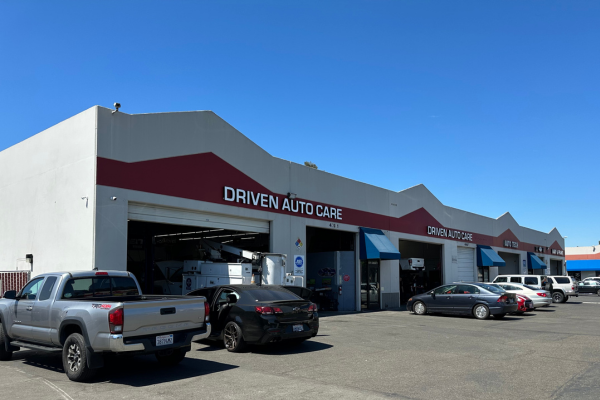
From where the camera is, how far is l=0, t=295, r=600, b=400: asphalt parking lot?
23.5 ft

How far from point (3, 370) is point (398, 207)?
23570 mm

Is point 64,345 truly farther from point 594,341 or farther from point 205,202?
point 594,341

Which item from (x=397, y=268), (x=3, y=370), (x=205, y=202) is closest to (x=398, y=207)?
(x=397, y=268)

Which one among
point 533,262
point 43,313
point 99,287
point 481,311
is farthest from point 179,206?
point 533,262

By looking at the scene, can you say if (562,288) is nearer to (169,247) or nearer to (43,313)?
(169,247)

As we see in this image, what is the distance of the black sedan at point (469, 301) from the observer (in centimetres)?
1916

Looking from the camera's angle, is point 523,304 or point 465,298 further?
point 523,304

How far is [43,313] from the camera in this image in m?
8.84

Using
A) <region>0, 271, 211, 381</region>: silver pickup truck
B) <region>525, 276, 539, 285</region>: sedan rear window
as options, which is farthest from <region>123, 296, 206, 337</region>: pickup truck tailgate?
<region>525, 276, 539, 285</region>: sedan rear window

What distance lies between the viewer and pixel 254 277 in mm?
18156

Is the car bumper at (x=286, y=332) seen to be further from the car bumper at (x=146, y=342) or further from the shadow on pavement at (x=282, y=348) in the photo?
the car bumper at (x=146, y=342)

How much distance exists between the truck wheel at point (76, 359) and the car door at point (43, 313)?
2.50 feet

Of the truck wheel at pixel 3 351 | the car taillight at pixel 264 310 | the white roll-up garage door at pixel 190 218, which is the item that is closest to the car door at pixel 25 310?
the truck wheel at pixel 3 351

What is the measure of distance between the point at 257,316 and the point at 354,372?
272 centimetres
